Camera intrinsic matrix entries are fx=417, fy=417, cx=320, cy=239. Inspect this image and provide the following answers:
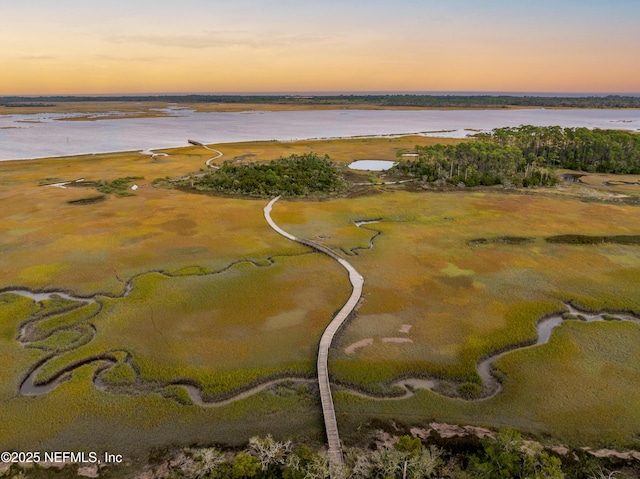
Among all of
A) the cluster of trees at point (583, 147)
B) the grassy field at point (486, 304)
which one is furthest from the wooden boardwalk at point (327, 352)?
the cluster of trees at point (583, 147)

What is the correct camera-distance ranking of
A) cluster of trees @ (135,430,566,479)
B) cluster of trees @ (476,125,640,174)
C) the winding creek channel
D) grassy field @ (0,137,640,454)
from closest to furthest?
1. cluster of trees @ (135,430,566,479)
2. grassy field @ (0,137,640,454)
3. the winding creek channel
4. cluster of trees @ (476,125,640,174)

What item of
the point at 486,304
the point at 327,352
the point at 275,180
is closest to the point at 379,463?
the point at 327,352

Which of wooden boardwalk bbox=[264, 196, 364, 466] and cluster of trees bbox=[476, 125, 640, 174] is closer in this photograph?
wooden boardwalk bbox=[264, 196, 364, 466]

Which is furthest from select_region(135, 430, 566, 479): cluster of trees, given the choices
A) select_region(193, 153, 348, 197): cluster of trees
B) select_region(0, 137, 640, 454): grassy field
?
select_region(193, 153, 348, 197): cluster of trees

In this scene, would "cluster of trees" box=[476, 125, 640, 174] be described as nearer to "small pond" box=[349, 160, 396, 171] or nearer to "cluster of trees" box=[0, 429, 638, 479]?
"small pond" box=[349, 160, 396, 171]

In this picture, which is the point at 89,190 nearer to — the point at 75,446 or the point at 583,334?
the point at 75,446

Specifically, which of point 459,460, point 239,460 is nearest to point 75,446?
point 239,460
